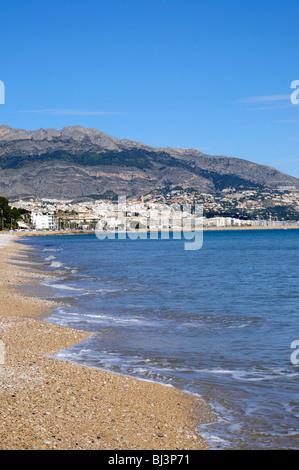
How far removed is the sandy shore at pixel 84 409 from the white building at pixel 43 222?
172 m

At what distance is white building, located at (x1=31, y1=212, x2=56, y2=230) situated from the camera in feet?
590

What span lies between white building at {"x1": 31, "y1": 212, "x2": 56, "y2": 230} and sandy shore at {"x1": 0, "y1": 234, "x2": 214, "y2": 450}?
172 meters

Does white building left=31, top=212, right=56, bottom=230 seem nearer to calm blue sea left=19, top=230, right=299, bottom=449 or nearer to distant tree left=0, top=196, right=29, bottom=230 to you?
distant tree left=0, top=196, right=29, bottom=230

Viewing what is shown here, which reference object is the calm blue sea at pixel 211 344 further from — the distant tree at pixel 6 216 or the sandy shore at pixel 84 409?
the distant tree at pixel 6 216

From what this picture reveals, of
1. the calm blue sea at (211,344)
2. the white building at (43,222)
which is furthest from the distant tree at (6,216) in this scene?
the calm blue sea at (211,344)

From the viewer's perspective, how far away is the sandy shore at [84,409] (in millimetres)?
6336

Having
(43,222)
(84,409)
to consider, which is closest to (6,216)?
(43,222)

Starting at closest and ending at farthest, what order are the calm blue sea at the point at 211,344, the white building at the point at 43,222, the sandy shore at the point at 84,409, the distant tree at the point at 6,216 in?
the sandy shore at the point at 84,409
the calm blue sea at the point at 211,344
the distant tree at the point at 6,216
the white building at the point at 43,222

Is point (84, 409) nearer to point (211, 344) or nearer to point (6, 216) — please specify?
point (211, 344)

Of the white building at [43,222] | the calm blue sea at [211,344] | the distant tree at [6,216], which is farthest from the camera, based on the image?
the white building at [43,222]

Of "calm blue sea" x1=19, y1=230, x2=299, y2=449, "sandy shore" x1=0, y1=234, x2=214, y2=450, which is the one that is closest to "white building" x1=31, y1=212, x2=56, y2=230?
"calm blue sea" x1=19, y1=230, x2=299, y2=449

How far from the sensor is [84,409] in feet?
24.3

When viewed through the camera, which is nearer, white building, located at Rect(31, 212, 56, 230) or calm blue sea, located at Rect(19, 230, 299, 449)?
calm blue sea, located at Rect(19, 230, 299, 449)

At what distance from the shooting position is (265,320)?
16.2 meters
